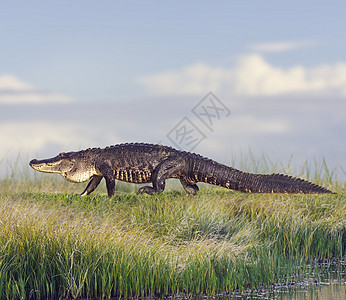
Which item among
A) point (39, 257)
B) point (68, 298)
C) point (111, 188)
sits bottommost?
point (68, 298)

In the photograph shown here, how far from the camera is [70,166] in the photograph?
41.8 ft

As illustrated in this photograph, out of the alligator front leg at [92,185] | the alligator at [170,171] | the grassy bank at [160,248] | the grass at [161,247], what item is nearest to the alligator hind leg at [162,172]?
the alligator at [170,171]

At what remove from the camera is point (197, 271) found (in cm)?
732

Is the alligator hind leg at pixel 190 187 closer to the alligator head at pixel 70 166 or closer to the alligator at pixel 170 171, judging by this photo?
the alligator at pixel 170 171

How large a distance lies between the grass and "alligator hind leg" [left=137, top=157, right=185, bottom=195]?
39cm

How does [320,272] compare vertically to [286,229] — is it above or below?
below

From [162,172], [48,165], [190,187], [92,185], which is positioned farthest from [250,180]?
[48,165]

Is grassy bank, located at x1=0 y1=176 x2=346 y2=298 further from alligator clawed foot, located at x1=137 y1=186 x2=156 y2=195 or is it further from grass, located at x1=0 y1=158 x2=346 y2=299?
alligator clawed foot, located at x1=137 y1=186 x2=156 y2=195

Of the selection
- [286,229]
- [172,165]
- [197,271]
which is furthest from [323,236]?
[197,271]

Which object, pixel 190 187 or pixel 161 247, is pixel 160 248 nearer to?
pixel 161 247

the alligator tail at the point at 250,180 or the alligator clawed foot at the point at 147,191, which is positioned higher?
the alligator tail at the point at 250,180

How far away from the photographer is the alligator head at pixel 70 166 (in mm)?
12586

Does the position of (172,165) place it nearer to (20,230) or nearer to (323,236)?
(323,236)

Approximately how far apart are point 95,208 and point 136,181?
146 centimetres
